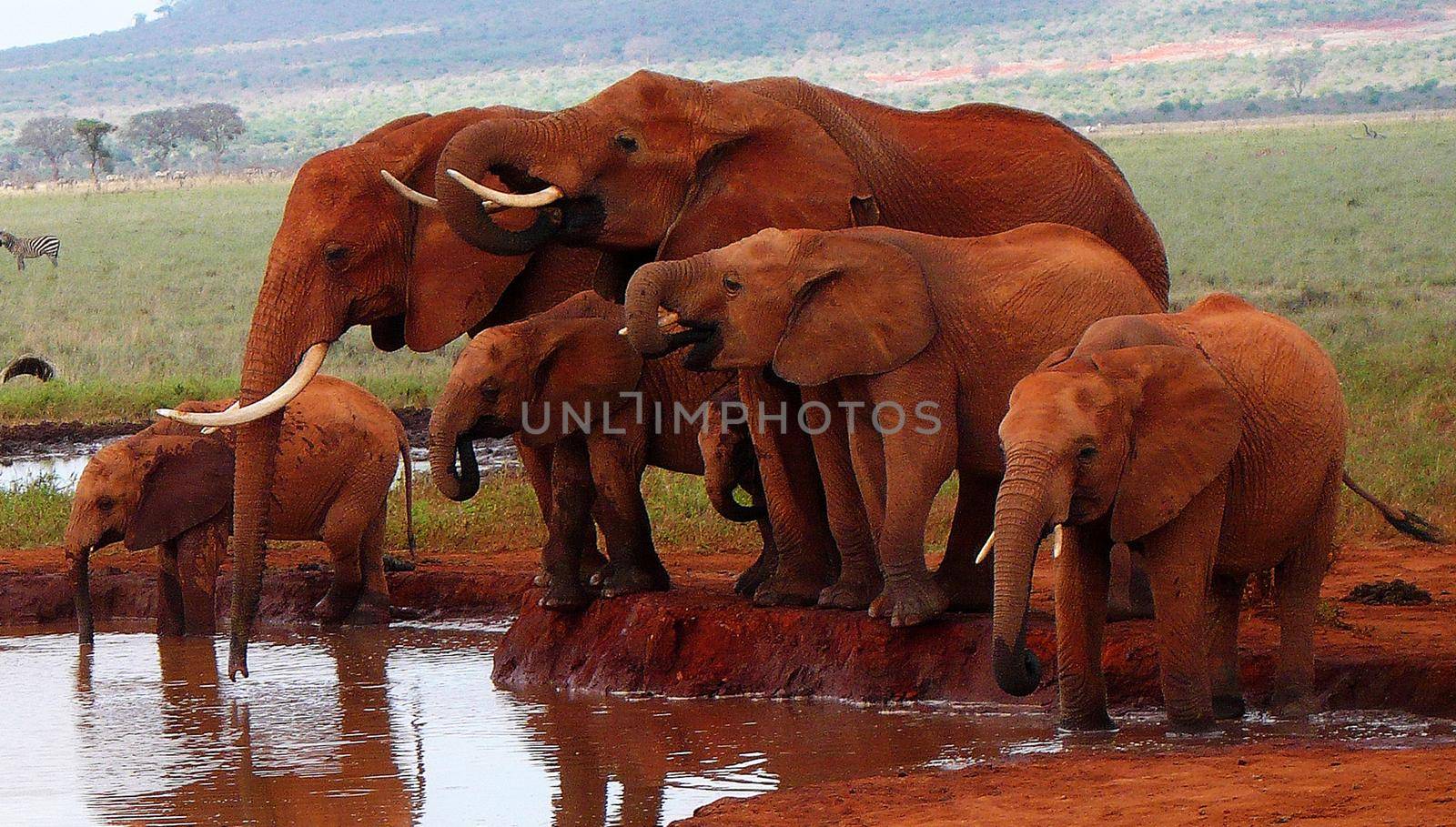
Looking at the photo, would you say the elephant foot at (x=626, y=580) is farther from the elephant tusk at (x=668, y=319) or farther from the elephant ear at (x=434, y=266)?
the elephant tusk at (x=668, y=319)

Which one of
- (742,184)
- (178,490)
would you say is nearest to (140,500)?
(178,490)

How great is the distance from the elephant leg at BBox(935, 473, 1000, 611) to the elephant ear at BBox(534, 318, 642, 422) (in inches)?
52.7

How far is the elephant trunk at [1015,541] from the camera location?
6238 mm

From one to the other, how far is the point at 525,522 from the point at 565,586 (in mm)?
3969

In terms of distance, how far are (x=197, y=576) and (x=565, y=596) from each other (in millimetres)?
2531

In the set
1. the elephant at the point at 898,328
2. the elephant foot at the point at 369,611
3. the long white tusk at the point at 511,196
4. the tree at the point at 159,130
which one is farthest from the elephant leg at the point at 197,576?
the tree at the point at 159,130

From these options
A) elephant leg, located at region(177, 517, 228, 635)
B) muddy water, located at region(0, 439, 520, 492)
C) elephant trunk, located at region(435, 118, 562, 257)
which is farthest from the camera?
muddy water, located at region(0, 439, 520, 492)

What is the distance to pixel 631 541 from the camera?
29.1ft

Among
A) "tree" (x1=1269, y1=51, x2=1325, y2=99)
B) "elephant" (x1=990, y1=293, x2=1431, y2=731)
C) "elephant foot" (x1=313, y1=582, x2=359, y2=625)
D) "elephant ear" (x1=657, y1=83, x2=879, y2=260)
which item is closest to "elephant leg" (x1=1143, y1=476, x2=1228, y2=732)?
"elephant" (x1=990, y1=293, x2=1431, y2=731)

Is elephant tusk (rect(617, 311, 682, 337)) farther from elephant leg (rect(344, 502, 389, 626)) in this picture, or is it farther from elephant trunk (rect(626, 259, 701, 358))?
elephant leg (rect(344, 502, 389, 626))

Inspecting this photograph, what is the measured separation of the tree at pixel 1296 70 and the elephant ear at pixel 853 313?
64.9 m

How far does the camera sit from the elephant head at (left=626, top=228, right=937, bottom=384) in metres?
7.66

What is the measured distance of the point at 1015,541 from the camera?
20.4 feet

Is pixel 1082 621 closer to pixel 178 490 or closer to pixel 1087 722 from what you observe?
pixel 1087 722
